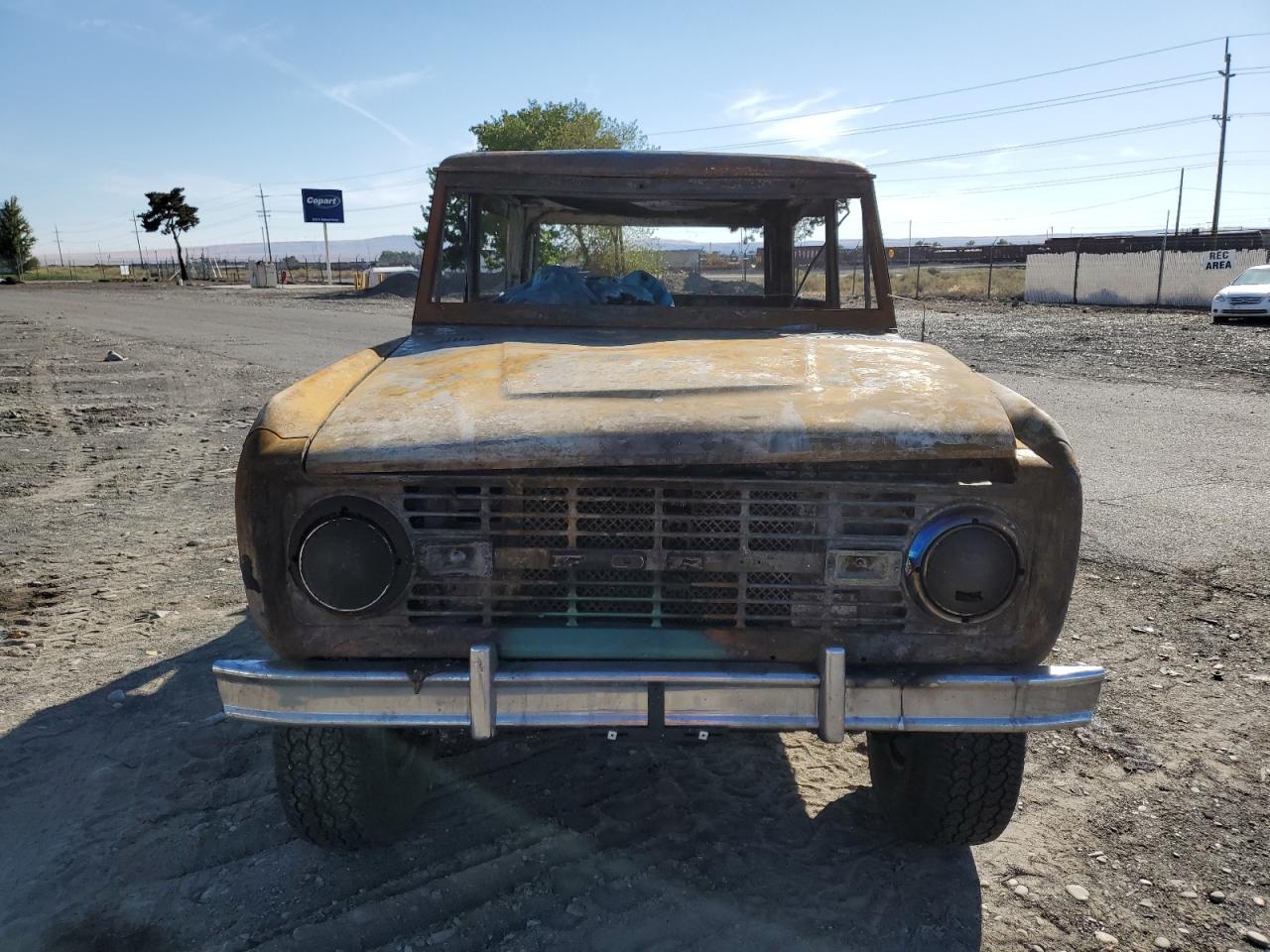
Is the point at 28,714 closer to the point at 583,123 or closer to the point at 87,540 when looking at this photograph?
the point at 87,540

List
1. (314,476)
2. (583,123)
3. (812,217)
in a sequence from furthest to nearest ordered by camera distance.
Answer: (583,123) → (812,217) → (314,476)

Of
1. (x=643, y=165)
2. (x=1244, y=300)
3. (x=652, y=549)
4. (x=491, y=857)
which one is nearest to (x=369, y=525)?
(x=652, y=549)

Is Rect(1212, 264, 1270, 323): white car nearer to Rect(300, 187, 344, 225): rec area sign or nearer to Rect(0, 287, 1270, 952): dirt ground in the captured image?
Rect(0, 287, 1270, 952): dirt ground

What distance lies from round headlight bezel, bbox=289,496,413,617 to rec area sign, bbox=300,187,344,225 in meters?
47.4

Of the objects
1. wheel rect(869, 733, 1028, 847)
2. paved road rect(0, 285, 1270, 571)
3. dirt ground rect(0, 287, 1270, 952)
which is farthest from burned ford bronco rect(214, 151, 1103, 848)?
paved road rect(0, 285, 1270, 571)

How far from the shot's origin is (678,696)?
87.3 inches

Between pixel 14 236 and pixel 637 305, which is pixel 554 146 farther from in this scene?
pixel 14 236

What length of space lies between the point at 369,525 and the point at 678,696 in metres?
0.84

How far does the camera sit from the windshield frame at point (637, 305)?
358cm

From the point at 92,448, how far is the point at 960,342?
14.2 meters

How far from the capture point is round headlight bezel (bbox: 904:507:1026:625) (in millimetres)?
2219

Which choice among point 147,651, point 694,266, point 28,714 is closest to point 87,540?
point 147,651

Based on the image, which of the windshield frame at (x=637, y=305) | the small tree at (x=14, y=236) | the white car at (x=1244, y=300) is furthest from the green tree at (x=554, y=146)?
the small tree at (x=14, y=236)

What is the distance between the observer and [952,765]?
8.48 feet
